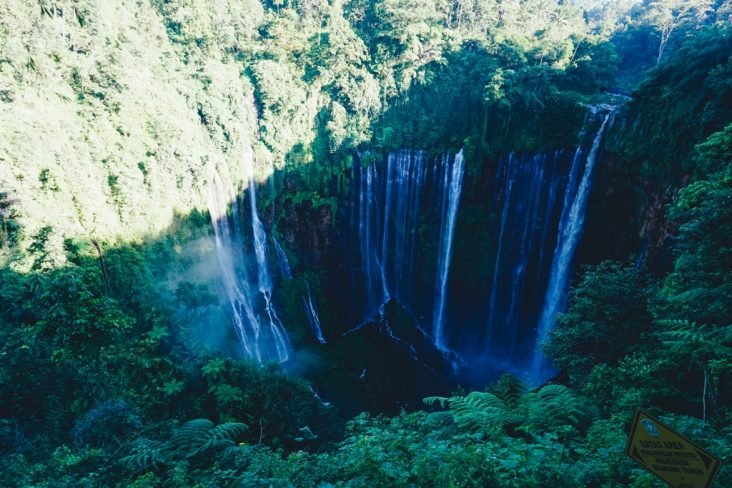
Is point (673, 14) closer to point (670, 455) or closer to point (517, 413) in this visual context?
point (517, 413)

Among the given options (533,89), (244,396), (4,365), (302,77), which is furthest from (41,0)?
(533,89)

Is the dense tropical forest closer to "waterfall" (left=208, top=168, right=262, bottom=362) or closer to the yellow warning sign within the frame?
"waterfall" (left=208, top=168, right=262, bottom=362)

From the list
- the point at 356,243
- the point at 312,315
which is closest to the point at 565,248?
the point at 356,243

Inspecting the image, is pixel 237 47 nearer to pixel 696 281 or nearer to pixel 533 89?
pixel 533 89

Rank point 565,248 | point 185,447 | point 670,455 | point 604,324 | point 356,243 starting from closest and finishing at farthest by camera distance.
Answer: point 670,455, point 185,447, point 604,324, point 565,248, point 356,243

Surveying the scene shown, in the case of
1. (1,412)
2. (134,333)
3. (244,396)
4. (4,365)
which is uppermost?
(4,365)

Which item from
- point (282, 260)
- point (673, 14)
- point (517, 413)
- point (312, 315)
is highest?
point (673, 14)

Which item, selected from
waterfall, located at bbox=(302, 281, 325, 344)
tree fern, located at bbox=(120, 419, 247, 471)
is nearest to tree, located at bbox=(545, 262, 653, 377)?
tree fern, located at bbox=(120, 419, 247, 471)
